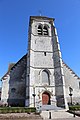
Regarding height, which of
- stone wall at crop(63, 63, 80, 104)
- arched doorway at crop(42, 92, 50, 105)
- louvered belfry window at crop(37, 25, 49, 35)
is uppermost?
louvered belfry window at crop(37, 25, 49, 35)

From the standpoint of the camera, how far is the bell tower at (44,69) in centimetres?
2454

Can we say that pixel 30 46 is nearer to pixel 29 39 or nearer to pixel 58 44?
pixel 29 39

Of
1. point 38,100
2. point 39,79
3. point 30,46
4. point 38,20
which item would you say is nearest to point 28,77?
point 39,79

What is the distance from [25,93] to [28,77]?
3.49 metres

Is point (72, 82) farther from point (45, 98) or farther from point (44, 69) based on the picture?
point (45, 98)

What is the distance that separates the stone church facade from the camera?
2472 cm

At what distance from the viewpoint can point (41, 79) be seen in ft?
86.4

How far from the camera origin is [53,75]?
1059 inches

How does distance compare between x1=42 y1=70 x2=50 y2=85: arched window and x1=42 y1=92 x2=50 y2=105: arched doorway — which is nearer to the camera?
x1=42 y1=92 x2=50 y2=105: arched doorway

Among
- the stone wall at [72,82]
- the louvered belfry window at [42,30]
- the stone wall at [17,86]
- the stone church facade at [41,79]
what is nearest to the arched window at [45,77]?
the stone church facade at [41,79]

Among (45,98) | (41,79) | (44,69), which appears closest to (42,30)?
(44,69)

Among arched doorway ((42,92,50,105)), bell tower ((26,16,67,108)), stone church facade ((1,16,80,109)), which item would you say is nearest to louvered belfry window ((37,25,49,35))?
bell tower ((26,16,67,108))

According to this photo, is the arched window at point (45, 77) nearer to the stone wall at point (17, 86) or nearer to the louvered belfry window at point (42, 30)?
the stone wall at point (17, 86)

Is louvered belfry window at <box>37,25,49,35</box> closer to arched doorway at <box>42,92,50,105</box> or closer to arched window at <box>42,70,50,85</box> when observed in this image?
arched window at <box>42,70,50,85</box>
